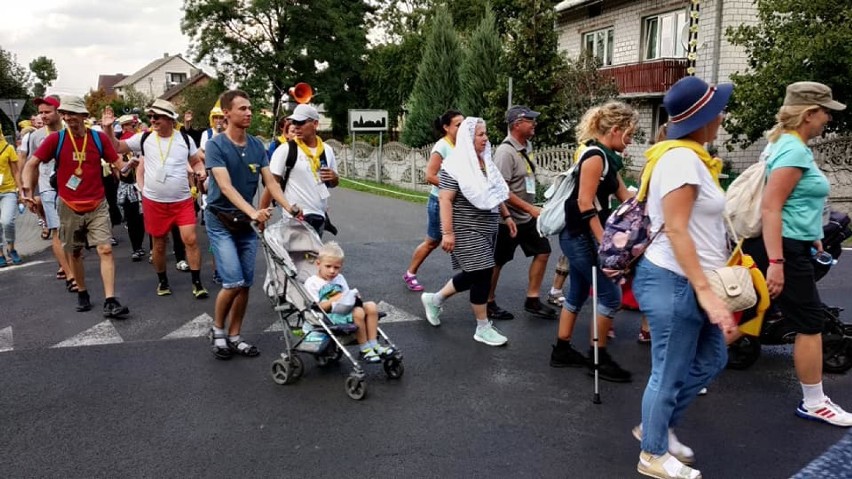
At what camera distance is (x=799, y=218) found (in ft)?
12.3

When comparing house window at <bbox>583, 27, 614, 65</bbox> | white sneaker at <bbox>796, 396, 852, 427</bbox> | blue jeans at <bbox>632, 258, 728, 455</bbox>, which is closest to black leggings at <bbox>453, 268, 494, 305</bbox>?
blue jeans at <bbox>632, 258, 728, 455</bbox>

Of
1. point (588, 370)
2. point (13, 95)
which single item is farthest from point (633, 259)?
point (13, 95)

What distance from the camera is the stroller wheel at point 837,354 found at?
4.67 metres

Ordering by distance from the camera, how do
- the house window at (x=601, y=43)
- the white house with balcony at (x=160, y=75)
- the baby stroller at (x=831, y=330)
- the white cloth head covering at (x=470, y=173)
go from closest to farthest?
the baby stroller at (x=831, y=330)
the white cloth head covering at (x=470, y=173)
the house window at (x=601, y=43)
the white house with balcony at (x=160, y=75)

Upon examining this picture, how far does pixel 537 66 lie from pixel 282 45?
116ft

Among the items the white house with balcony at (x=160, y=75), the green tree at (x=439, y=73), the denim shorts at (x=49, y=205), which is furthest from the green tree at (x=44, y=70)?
the denim shorts at (x=49, y=205)

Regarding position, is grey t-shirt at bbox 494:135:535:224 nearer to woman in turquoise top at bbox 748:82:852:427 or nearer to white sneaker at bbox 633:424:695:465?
woman in turquoise top at bbox 748:82:852:427

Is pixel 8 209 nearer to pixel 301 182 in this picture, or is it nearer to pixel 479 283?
pixel 301 182

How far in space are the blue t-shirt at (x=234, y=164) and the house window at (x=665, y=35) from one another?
1993 centimetres

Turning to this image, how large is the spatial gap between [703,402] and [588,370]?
0.82 meters

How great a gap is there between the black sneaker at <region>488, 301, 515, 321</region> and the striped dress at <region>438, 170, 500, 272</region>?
1.03 meters

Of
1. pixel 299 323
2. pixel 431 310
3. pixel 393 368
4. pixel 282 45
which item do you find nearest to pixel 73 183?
pixel 299 323

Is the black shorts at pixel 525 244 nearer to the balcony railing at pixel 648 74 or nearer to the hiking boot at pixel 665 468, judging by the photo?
the hiking boot at pixel 665 468

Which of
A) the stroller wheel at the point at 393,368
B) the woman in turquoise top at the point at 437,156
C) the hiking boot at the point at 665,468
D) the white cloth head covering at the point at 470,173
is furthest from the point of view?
the woman in turquoise top at the point at 437,156
